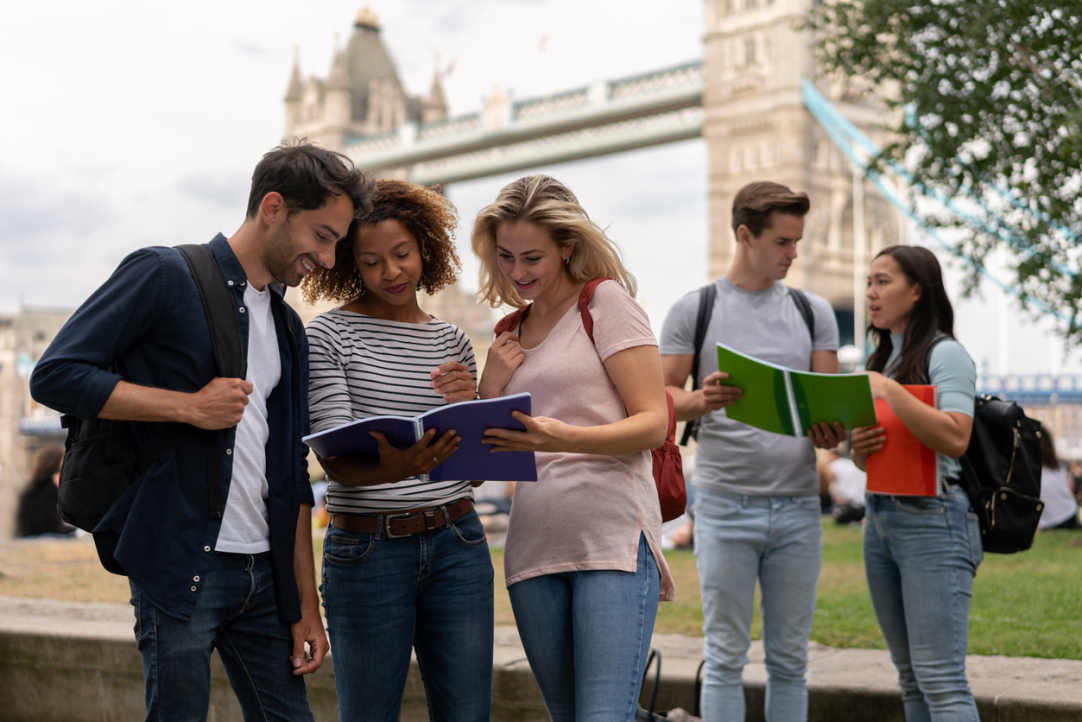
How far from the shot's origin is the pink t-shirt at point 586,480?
75.0 inches

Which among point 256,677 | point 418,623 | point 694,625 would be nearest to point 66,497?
point 256,677

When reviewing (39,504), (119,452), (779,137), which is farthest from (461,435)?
(779,137)

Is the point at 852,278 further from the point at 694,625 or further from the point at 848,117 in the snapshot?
the point at 694,625

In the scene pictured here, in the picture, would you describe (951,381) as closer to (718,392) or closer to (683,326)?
(718,392)

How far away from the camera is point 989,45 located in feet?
19.4

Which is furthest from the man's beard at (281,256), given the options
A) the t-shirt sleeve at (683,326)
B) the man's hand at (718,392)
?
the t-shirt sleeve at (683,326)

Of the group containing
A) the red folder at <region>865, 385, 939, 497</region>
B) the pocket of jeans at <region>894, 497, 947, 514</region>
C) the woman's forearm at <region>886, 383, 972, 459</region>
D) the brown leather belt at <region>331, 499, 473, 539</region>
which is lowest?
the pocket of jeans at <region>894, 497, 947, 514</region>

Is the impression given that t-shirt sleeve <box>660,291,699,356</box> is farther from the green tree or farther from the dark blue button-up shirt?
the green tree

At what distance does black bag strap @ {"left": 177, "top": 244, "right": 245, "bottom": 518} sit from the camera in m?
1.82

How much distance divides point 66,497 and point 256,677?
48cm

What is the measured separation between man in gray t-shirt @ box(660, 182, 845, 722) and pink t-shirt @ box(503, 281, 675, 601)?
2.83 ft

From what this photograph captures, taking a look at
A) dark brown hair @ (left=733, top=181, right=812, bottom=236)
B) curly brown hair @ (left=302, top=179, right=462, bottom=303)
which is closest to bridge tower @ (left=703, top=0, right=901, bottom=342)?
dark brown hair @ (left=733, top=181, right=812, bottom=236)

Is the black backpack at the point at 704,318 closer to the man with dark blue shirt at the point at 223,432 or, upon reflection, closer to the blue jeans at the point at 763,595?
the blue jeans at the point at 763,595

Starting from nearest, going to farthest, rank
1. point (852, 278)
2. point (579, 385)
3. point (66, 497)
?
point (66, 497)
point (579, 385)
point (852, 278)
